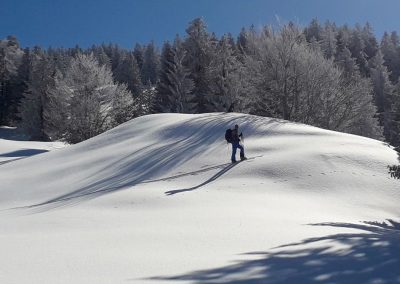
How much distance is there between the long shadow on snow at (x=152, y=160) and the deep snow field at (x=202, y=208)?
0.09 m

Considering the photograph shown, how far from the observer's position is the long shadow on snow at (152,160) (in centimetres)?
1611

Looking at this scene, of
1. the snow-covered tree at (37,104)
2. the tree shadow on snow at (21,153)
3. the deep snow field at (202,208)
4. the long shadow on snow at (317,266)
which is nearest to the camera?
the long shadow on snow at (317,266)

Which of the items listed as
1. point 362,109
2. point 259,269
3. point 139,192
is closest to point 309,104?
point 362,109

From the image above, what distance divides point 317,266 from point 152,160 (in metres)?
14.6

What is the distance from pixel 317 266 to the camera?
17.7 ft

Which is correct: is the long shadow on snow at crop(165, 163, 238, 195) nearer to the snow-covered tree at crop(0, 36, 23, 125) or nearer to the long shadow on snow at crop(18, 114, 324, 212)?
the long shadow on snow at crop(18, 114, 324, 212)

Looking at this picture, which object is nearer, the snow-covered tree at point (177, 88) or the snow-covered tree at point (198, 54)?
the snow-covered tree at point (177, 88)

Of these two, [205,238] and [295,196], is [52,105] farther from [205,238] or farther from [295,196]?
[205,238]

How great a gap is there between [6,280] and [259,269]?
2720mm

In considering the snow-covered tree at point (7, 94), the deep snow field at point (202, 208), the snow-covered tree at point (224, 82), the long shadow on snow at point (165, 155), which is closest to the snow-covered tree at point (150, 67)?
the snow-covered tree at point (7, 94)

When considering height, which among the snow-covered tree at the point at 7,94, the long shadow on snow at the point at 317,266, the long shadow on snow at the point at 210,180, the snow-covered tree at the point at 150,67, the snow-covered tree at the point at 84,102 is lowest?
the long shadow on snow at the point at 317,266

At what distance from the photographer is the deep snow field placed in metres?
5.43

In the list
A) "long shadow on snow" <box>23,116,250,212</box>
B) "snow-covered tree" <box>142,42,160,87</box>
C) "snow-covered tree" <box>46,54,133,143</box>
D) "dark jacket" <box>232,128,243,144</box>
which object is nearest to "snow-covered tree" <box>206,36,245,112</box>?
"snow-covered tree" <box>46,54,133,143</box>

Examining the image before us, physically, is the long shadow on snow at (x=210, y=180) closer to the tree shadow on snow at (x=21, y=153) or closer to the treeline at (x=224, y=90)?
the treeline at (x=224, y=90)
